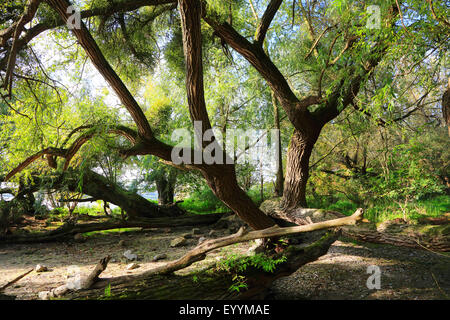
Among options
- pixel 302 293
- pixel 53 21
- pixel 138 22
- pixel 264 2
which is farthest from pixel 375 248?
pixel 53 21

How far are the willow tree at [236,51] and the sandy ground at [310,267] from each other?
1021 mm

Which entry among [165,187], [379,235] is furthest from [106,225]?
[379,235]

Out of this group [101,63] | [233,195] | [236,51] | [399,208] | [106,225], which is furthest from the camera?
[106,225]

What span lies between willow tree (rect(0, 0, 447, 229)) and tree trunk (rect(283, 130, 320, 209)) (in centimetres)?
2

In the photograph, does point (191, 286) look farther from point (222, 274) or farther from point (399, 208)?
point (399, 208)

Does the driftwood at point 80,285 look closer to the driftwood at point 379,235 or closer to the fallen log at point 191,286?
the fallen log at point 191,286

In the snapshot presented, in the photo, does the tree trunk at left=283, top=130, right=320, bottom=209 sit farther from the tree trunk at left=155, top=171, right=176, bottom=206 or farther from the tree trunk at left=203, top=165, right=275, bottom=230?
the tree trunk at left=155, top=171, right=176, bottom=206

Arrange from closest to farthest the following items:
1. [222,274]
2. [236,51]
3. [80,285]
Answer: [80,285], [222,274], [236,51]

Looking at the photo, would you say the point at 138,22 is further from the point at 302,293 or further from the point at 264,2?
the point at 302,293

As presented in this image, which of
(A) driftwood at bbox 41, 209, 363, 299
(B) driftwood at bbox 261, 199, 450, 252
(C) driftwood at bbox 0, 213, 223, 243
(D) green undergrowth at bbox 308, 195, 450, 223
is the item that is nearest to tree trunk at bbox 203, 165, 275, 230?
(B) driftwood at bbox 261, 199, 450, 252

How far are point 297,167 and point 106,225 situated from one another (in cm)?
449

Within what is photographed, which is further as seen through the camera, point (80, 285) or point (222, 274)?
point (222, 274)

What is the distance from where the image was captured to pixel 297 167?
176 inches

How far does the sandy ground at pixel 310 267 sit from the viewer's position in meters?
3.12
